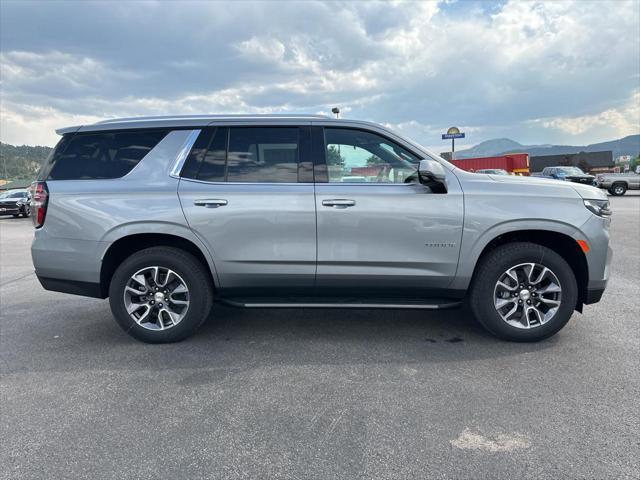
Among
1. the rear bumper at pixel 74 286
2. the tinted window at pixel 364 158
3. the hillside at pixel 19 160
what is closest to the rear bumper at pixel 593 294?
the tinted window at pixel 364 158

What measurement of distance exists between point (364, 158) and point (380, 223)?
628mm

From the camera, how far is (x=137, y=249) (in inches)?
155

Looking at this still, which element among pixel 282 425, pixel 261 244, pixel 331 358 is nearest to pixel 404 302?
pixel 331 358

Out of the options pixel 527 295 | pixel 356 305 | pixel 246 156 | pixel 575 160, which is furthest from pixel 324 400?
pixel 575 160

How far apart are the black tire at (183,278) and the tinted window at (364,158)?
1474mm

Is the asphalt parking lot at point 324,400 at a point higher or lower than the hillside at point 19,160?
lower

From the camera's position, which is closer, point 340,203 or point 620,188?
point 340,203

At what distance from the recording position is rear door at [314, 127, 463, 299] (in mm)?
3623

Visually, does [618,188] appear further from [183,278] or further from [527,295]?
[183,278]

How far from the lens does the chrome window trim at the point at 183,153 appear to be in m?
3.77

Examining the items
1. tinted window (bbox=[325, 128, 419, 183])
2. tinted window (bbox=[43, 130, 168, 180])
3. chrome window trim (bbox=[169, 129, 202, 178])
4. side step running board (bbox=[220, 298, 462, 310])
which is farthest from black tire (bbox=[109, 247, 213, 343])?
tinted window (bbox=[325, 128, 419, 183])

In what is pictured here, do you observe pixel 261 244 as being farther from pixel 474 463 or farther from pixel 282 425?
pixel 474 463

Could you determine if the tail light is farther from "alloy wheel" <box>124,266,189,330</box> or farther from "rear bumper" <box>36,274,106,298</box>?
"alloy wheel" <box>124,266,189,330</box>

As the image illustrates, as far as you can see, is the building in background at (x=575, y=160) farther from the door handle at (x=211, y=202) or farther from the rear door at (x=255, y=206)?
the door handle at (x=211, y=202)
